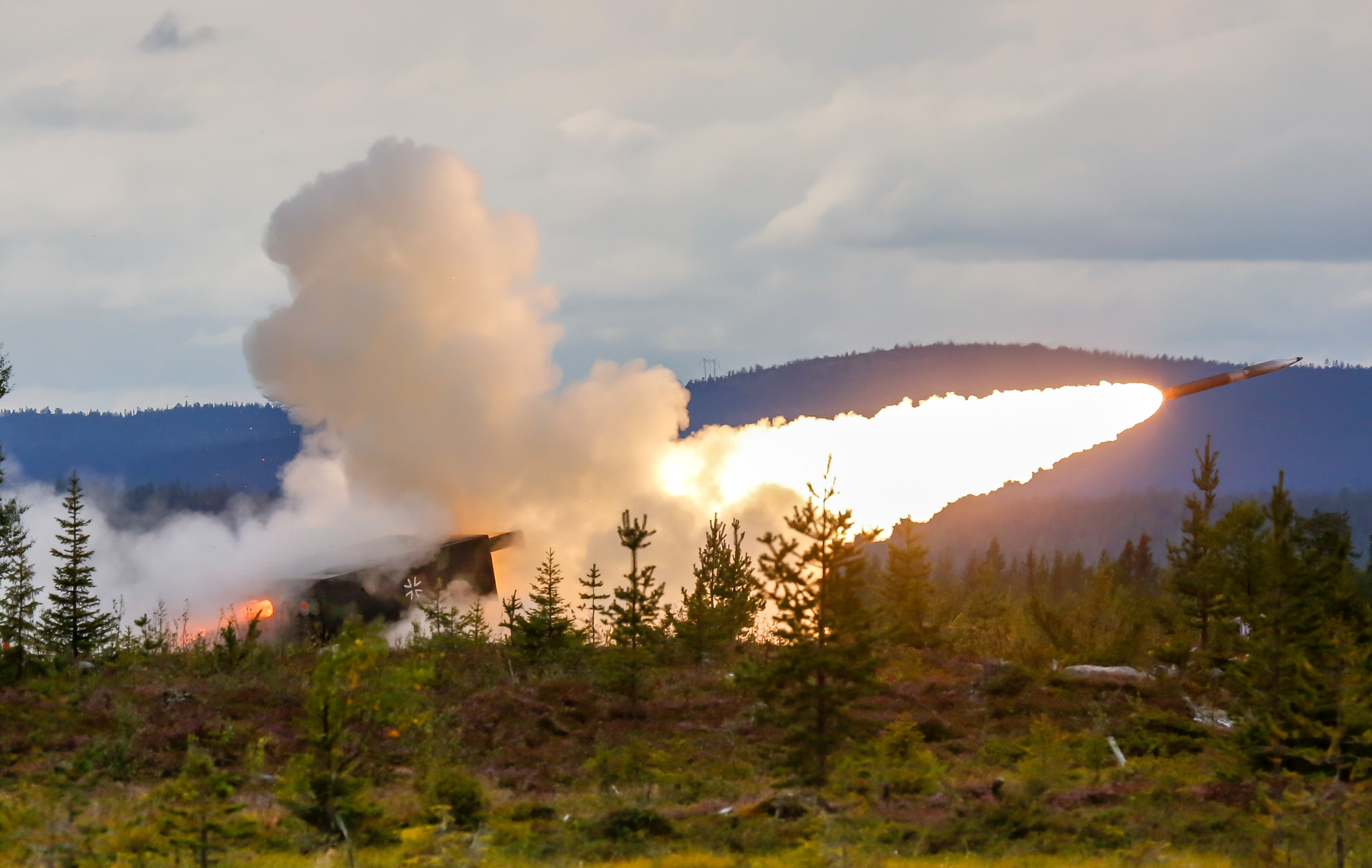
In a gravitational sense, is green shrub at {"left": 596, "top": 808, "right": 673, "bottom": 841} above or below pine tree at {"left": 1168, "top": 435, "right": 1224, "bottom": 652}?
below

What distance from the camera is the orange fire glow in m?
46.3

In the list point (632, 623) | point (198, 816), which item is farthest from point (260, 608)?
point (198, 816)

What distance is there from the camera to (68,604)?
1427 inches

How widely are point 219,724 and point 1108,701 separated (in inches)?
1003

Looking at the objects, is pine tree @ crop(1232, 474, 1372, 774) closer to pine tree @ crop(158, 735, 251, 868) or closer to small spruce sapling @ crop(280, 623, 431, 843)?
small spruce sapling @ crop(280, 623, 431, 843)

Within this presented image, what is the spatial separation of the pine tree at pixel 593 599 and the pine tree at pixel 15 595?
13998 mm

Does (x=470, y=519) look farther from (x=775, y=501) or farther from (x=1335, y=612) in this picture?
(x=1335, y=612)

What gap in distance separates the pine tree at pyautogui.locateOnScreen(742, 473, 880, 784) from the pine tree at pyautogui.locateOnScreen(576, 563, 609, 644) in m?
12.9

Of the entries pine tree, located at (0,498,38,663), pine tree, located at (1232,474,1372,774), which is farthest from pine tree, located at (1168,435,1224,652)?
pine tree, located at (0,498,38,663)

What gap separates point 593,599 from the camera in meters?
39.6

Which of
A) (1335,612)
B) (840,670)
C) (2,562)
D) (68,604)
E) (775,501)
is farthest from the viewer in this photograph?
(775,501)

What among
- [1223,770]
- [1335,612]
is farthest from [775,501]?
[1223,770]

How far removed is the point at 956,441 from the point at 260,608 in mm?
26808

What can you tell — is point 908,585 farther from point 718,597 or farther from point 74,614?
point 74,614
